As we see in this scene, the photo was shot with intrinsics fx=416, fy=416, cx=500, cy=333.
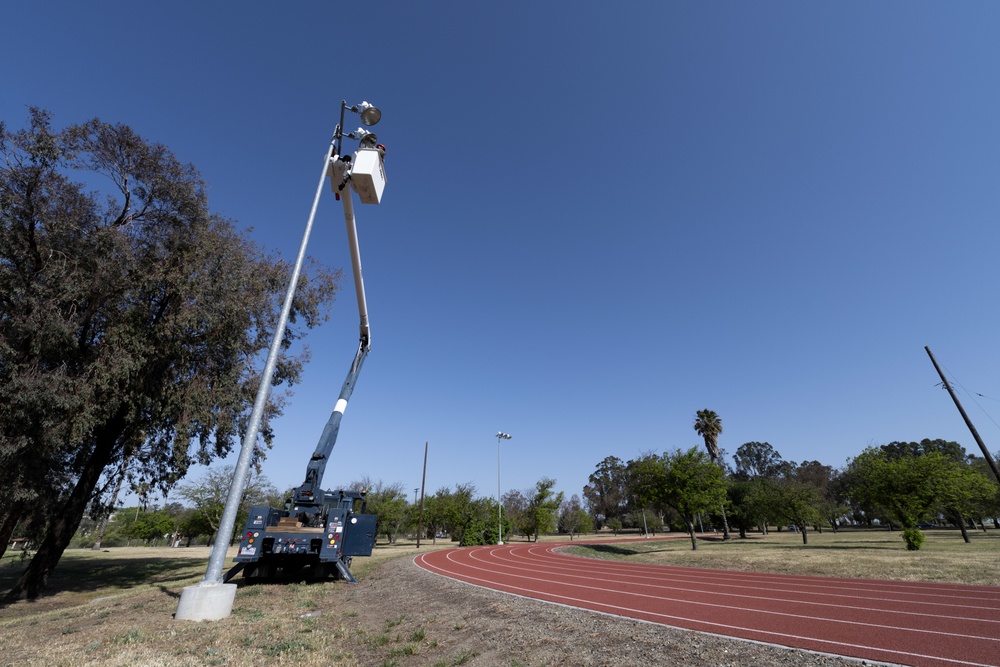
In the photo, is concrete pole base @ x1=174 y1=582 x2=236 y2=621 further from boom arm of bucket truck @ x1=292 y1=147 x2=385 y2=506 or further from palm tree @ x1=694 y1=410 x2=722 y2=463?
palm tree @ x1=694 y1=410 x2=722 y2=463

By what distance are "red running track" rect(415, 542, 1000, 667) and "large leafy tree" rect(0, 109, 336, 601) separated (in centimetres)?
1396

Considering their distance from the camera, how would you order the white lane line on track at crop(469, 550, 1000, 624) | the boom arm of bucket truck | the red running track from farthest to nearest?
the boom arm of bucket truck, the white lane line on track at crop(469, 550, 1000, 624), the red running track

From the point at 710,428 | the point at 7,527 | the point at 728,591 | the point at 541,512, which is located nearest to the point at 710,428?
the point at 710,428

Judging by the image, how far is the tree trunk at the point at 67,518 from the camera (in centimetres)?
1630

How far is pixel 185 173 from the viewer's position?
55.5 feet

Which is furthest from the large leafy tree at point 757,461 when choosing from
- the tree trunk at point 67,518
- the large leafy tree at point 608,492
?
the tree trunk at point 67,518

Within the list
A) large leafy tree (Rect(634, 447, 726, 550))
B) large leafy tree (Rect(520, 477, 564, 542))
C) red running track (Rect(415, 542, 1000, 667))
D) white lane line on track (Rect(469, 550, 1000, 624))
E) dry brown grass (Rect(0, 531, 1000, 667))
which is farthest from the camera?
large leafy tree (Rect(520, 477, 564, 542))

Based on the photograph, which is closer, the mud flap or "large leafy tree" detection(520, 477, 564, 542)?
the mud flap

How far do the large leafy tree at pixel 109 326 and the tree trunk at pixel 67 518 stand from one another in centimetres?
6

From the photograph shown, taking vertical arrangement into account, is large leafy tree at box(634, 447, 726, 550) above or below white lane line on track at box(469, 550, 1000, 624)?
above

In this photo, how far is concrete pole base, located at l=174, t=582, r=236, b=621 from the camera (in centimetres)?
817

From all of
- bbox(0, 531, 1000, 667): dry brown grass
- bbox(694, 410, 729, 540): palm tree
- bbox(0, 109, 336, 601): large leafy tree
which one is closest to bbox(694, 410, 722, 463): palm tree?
bbox(694, 410, 729, 540): palm tree

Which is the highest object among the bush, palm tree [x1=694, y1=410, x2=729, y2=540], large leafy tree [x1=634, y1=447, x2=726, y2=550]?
palm tree [x1=694, y1=410, x2=729, y2=540]

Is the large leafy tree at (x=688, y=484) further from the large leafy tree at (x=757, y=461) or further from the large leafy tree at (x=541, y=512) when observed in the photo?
the large leafy tree at (x=757, y=461)
